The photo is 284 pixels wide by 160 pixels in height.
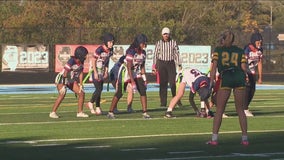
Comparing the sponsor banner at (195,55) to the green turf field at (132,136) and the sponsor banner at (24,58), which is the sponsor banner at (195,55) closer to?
the sponsor banner at (24,58)

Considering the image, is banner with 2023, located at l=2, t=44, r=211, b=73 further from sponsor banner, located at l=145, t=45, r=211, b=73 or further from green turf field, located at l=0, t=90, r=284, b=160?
green turf field, located at l=0, t=90, r=284, b=160

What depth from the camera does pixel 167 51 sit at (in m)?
23.2

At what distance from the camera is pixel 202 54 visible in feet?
138

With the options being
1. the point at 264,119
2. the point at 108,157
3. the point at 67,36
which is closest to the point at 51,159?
the point at 108,157

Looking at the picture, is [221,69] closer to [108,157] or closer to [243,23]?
[108,157]

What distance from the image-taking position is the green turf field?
12555 mm

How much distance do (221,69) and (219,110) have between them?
0.66m

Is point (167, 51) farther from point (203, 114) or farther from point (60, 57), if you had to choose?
point (60, 57)

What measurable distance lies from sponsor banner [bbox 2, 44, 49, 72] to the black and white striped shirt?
1893 cm

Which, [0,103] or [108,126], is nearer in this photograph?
[108,126]

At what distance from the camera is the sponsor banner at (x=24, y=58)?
41312 millimetres

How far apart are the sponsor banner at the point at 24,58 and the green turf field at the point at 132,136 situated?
64.3 ft

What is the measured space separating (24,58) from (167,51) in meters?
19.3

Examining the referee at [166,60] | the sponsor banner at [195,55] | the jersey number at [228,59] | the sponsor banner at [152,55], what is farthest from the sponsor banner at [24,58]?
the jersey number at [228,59]
